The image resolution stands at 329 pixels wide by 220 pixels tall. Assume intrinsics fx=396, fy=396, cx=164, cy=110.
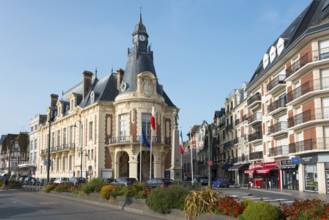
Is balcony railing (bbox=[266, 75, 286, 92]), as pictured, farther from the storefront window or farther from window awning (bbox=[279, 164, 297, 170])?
the storefront window

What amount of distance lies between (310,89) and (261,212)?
2477cm

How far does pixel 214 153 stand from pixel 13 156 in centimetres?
6087

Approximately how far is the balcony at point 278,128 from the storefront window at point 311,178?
16.4ft

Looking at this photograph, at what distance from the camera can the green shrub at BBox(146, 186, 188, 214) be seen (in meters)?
14.2

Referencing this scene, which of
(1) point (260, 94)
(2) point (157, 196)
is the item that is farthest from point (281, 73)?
(2) point (157, 196)

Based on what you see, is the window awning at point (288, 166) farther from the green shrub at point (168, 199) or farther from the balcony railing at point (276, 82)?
the green shrub at point (168, 199)

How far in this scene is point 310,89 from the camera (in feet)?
106

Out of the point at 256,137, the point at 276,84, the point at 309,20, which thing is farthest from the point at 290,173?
the point at 309,20

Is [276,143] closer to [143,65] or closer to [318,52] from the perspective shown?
[318,52]

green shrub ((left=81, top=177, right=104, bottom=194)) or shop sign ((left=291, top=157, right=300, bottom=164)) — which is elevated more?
shop sign ((left=291, top=157, right=300, bottom=164))

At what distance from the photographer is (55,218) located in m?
14.7

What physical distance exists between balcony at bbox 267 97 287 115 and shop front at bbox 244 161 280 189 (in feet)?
17.2

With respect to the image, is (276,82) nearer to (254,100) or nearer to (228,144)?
(254,100)

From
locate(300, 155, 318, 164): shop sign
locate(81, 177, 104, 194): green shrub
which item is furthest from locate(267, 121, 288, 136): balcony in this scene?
locate(81, 177, 104, 194): green shrub
